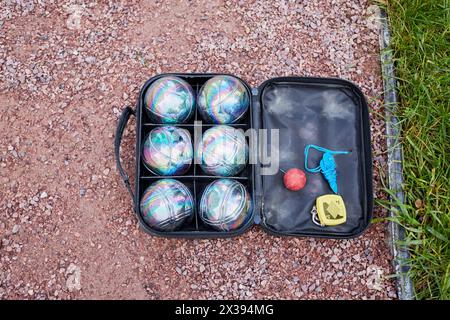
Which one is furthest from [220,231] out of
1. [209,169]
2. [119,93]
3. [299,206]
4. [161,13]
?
[161,13]

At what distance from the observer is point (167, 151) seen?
2.29m

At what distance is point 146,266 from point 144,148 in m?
0.68

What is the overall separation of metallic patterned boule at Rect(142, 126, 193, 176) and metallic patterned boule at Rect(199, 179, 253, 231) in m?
0.19

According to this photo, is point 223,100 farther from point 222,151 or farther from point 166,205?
point 166,205

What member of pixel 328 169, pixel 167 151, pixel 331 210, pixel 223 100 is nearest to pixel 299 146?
pixel 328 169

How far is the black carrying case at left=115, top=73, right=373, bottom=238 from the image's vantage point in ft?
7.98

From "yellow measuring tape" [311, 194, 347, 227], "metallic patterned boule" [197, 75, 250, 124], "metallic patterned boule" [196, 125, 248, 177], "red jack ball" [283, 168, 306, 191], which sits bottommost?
"yellow measuring tape" [311, 194, 347, 227]

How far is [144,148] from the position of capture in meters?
2.34

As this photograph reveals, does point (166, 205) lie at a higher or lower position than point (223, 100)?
lower

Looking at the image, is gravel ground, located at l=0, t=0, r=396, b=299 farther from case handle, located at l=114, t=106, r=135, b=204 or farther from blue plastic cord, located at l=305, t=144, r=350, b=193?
blue plastic cord, located at l=305, t=144, r=350, b=193

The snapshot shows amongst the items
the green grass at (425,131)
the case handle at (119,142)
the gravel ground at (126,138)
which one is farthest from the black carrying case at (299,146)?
the green grass at (425,131)

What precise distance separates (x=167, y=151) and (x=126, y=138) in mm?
519

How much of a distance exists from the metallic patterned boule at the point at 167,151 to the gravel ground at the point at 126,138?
0.39 meters

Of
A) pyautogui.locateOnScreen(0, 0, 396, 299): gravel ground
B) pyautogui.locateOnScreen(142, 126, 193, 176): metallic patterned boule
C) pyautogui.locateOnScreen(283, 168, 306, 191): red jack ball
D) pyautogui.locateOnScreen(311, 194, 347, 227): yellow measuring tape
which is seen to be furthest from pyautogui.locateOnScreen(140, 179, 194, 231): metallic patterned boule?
pyautogui.locateOnScreen(311, 194, 347, 227): yellow measuring tape
